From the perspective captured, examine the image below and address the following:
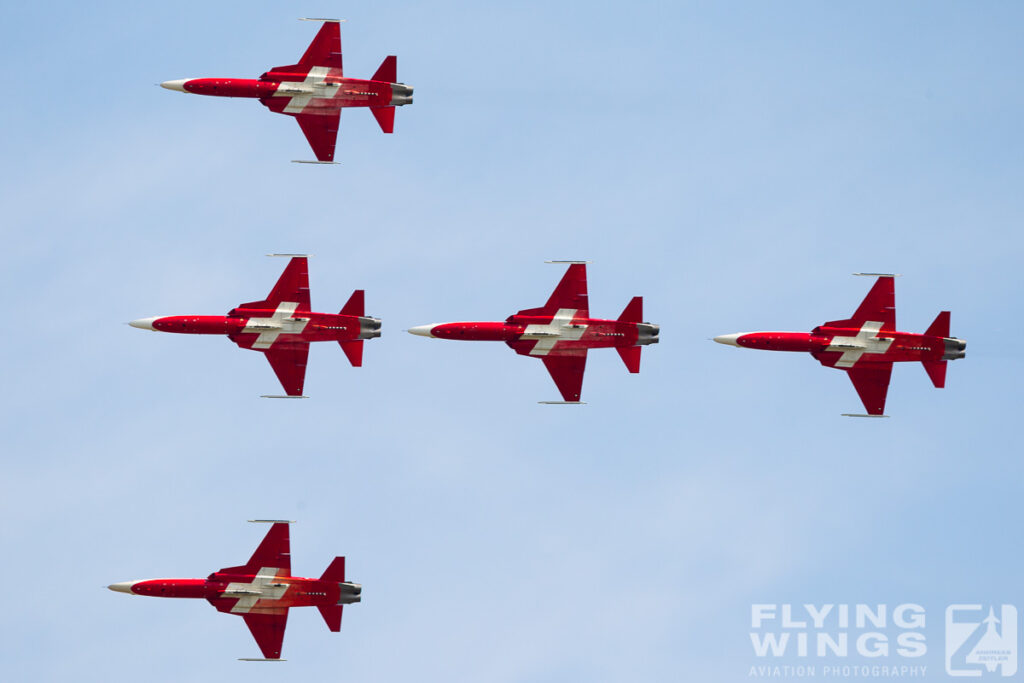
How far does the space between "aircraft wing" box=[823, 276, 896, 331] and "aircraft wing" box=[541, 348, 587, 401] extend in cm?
1386

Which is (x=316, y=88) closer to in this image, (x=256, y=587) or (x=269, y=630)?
(x=256, y=587)

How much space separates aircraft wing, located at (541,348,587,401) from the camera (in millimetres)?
129625

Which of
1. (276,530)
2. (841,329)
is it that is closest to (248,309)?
(276,530)

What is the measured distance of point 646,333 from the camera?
128m

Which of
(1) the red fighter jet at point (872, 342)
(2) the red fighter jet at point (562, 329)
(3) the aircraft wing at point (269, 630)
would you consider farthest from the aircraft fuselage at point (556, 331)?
(3) the aircraft wing at point (269, 630)

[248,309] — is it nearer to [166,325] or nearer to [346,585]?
[166,325]

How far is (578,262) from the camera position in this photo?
422ft

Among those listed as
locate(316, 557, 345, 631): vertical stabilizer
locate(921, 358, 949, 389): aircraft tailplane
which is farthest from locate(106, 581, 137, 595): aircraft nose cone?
locate(921, 358, 949, 389): aircraft tailplane

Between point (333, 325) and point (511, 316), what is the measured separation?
9.67m

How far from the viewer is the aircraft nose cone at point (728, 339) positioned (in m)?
128

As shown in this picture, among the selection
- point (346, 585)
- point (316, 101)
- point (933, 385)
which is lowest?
point (346, 585)

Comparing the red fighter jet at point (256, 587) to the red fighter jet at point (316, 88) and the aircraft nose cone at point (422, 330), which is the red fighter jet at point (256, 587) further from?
the red fighter jet at point (316, 88)

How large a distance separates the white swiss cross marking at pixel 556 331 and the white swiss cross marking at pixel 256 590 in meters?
18.6

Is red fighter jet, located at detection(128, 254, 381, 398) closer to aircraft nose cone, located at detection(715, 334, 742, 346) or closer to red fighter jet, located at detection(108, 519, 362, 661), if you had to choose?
red fighter jet, located at detection(108, 519, 362, 661)
